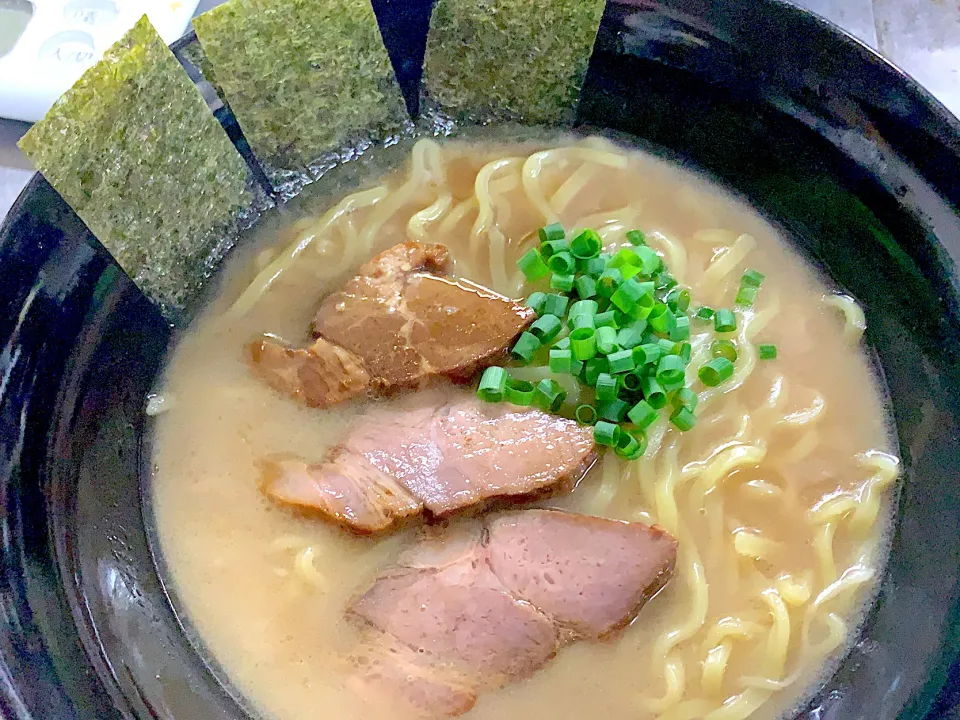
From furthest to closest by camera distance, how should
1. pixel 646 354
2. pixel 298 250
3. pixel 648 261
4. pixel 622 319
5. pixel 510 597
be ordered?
pixel 298 250 < pixel 648 261 < pixel 622 319 < pixel 646 354 < pixel 510 597

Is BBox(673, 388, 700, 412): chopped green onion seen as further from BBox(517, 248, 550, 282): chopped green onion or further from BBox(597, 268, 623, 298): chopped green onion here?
BBox(517, 248, 550, 282): chopped green onion

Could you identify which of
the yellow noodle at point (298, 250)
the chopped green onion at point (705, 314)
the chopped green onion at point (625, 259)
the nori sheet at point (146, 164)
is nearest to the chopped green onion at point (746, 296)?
the chopped green onion at point (705, 314)

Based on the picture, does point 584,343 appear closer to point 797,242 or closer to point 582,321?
point 582,321

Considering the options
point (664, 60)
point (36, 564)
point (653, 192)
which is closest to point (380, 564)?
point (36, 564)

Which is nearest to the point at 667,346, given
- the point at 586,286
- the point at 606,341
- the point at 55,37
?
the point at 606,341

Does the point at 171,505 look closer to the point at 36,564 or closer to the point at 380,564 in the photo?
the point at 36,564

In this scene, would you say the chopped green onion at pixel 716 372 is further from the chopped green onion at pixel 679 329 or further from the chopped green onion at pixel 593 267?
the chopped green onion at pixel 593 267

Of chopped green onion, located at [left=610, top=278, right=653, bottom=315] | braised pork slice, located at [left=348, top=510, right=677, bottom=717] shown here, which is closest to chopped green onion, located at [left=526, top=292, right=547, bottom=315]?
chopped green onion, located at [left=610, top=278, right=653, bottom=315]
